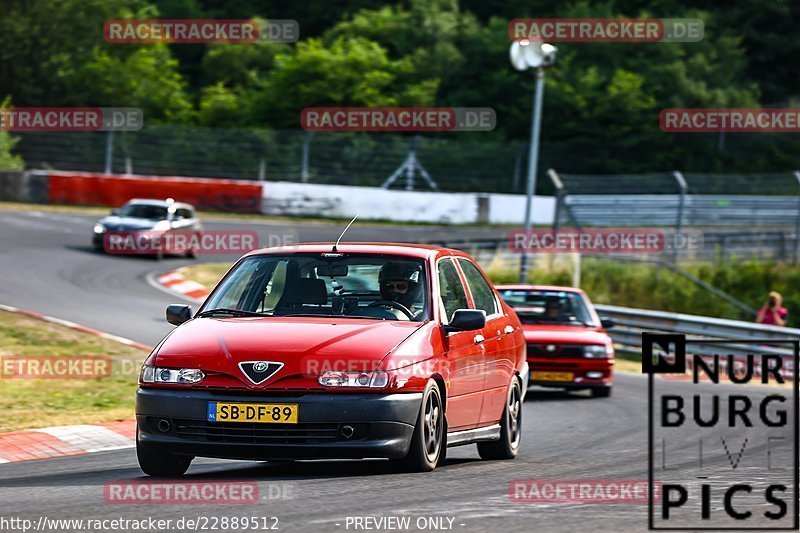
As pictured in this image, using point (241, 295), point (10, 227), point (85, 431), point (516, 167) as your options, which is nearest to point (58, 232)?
point (10, 227)

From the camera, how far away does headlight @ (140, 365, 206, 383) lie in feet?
25.4

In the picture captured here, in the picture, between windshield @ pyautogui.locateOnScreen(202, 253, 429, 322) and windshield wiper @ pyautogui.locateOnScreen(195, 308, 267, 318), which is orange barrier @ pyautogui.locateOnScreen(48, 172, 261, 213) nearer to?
windshield @ pyautogui.locateOnScreen(202, 253, 429, 322)

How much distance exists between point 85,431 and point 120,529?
208 inches

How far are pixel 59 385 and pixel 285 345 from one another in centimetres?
703

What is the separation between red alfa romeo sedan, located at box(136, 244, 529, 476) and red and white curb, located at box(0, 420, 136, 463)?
1.93 meters

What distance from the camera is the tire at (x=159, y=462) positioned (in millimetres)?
7996

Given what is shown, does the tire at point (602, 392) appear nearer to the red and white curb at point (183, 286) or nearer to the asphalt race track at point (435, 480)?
the asphalt race track at point (435, 480)

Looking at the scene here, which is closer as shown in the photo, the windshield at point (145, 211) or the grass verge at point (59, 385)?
the grass verge at point (59, 385)

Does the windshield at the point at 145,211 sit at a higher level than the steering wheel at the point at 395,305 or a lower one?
lower

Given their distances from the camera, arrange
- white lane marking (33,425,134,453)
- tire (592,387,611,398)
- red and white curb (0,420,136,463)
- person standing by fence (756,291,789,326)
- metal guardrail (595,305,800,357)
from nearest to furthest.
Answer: red and white curb (0,420,136,463)
white lane marking (33,425,134,453)
tire (592,387,611,398)
metal guardrail (595,305,800,357)
person standing by fence (756,291,789,326)

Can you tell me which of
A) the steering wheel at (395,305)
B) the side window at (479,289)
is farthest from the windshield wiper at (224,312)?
the side window at (479,289)

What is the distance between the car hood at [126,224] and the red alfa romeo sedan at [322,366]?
2038cm

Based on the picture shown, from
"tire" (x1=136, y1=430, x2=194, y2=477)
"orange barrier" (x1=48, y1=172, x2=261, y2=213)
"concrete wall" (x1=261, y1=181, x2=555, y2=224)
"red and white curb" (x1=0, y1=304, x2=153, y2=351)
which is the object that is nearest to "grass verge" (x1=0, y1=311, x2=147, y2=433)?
"red and white curb" (x1=0, y1=304, x2=153, y2=351)

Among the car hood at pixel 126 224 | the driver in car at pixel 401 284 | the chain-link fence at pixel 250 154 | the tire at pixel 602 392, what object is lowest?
the tire at pixel 602 392
